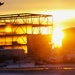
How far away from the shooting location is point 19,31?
127500 millimetres

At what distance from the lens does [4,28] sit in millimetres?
126562

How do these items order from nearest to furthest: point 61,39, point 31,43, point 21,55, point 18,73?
1. point 18,73
2. point 21,55
3. point 31,43
4. point 61,39

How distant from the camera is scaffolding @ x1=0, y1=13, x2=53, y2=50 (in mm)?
124812

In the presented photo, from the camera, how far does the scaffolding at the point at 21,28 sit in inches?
4914

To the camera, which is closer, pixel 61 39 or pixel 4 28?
pixel 4 28

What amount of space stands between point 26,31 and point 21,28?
6.09 feet

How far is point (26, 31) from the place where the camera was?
418ft

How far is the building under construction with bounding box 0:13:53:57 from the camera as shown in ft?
403

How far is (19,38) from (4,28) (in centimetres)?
570

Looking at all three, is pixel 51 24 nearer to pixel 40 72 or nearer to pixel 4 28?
pixel 4 28

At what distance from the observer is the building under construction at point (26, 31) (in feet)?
403

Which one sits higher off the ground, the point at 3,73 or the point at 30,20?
the point at 30,20

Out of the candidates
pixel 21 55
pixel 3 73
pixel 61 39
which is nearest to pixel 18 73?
pixel 3 73

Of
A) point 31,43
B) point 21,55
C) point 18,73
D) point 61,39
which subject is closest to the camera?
point 18,73
